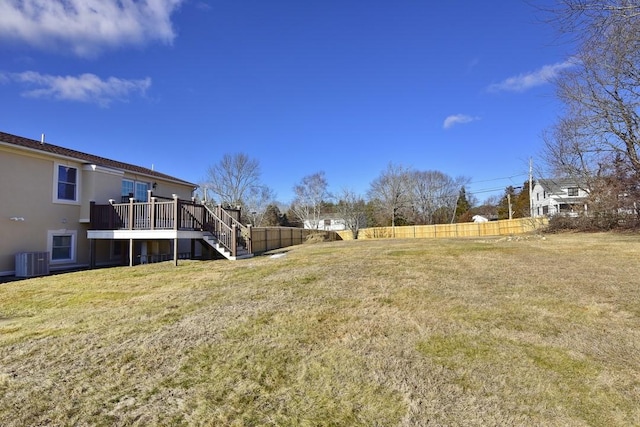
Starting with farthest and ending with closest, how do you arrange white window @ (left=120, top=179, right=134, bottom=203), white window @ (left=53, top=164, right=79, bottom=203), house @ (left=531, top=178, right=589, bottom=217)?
1. house @ (left=531, top=178, right=589, bottom=217)
2. white window @ (left=120, top=179, right=134, bottom=203)
3. white window @ (left=53, top=164, right=79, bottom=203)

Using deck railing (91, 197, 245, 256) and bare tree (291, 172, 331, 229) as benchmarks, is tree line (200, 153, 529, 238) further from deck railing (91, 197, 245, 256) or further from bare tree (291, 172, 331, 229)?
deck railing (91, 197, 245, 256)

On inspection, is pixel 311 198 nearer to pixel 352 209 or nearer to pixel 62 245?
pixel 352 209

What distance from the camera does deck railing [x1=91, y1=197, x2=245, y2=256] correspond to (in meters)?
11.9

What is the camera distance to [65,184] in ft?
42.0

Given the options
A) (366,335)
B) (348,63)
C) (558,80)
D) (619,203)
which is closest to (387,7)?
(348,63)

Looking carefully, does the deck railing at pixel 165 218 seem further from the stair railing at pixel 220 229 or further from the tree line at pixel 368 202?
the tree line at pixel 368 202

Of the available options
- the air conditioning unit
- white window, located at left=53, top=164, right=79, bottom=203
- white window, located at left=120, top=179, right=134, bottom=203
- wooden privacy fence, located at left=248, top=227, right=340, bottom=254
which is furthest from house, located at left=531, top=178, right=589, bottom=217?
the air conditioning unit

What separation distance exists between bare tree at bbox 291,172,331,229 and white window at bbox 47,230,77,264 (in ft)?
126

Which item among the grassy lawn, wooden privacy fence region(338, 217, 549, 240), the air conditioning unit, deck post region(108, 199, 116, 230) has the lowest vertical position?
the grassy lawn

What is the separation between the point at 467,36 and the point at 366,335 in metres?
11.5

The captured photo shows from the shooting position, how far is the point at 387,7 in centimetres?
1216

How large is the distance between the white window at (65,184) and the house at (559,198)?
90.7 feet

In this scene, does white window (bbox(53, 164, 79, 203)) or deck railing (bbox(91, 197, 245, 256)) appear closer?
deck railing (bbox(91, 197, 245, 256))

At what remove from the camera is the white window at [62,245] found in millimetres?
12266
